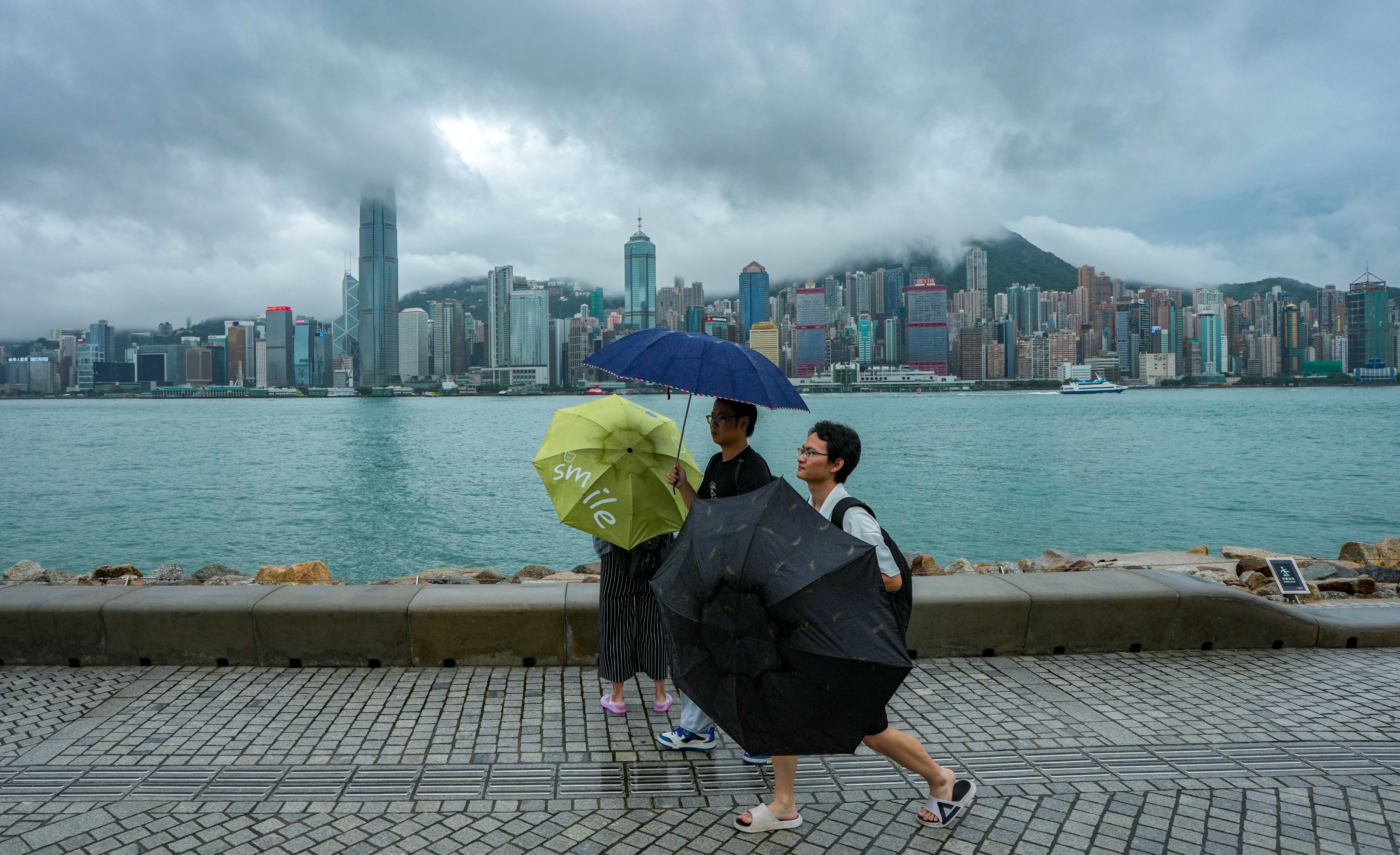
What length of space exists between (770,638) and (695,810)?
123 cm

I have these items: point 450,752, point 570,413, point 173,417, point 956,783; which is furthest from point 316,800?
point 173,417

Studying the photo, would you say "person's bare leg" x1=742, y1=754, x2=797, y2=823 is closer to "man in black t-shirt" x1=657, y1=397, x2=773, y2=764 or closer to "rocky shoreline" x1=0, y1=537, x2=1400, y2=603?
"man in black t-shirt" x1=657, y1=397, x2=773, y2=764

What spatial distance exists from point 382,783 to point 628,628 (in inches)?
57.1

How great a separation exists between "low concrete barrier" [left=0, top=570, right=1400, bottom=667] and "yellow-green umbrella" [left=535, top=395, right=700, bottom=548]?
4.63ft

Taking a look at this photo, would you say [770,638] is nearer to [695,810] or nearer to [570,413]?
[695,810]

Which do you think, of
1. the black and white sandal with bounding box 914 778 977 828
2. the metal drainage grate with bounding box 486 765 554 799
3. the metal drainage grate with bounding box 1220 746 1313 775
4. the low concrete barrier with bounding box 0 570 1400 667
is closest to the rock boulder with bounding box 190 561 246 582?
the low concrete barrier with bounding box 0 570 1400 667

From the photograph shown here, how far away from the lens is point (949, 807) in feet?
11.7

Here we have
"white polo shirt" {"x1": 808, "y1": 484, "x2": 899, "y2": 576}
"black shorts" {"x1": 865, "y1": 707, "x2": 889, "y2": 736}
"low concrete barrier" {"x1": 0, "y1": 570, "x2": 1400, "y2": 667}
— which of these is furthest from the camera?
"low concrete barrier" {"x1": 0, "y1": 570, "x2": 1400, "y2": 667}

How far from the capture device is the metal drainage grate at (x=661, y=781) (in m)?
3.89

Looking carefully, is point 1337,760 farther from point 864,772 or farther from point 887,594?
point 887,594

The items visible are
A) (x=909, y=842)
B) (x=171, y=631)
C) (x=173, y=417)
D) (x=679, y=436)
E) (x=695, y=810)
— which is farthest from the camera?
(x=173, y=417)

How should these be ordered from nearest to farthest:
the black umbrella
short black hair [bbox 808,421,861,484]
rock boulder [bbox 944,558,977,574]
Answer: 1. the black umbrella
2. short black hair [bbox 808,421,861,484]
3. rock boulder [bbox 944,558,977,574]

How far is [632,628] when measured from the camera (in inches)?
186

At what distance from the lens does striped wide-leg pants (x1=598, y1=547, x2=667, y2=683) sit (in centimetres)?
472
